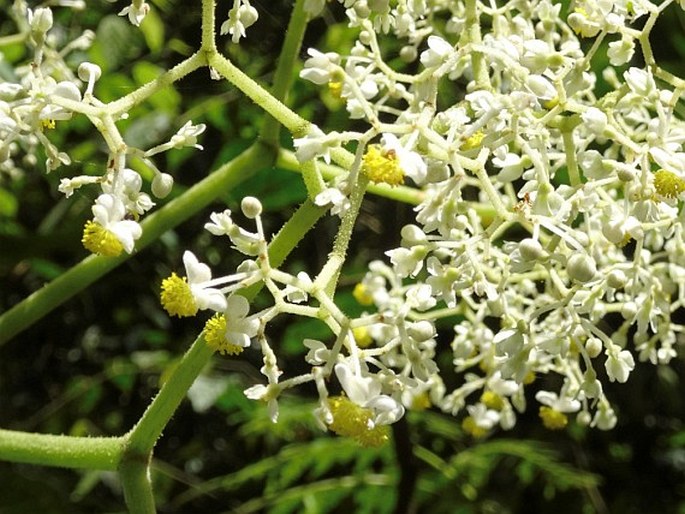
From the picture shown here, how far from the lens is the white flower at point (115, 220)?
2.84ft

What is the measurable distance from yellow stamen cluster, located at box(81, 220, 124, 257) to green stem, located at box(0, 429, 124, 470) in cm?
25

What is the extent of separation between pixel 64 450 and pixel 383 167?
48cm

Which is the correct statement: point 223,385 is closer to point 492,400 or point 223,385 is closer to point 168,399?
point 492,400

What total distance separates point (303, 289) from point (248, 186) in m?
0.79

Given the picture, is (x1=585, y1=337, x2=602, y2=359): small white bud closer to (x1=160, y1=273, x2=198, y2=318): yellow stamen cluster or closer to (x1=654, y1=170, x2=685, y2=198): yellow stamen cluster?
(x1=654, y1=170, x2=685, y2=198): yellow stamen cluster

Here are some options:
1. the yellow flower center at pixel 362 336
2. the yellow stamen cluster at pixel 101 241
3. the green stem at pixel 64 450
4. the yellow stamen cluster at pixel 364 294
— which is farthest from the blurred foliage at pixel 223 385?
the yellow stamen cluster at pixel 101 241

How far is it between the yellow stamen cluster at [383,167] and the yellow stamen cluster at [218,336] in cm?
18

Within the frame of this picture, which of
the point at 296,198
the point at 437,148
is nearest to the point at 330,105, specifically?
the point at 296,198

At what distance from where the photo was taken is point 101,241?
900 millimetres

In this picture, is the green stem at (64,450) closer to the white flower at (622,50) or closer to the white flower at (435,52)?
the white flower at (435,52)

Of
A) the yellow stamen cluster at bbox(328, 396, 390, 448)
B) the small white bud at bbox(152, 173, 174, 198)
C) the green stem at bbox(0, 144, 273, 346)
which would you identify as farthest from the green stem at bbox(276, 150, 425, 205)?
the yellow stamen cluster at bbox(328, 396, 390, 448)

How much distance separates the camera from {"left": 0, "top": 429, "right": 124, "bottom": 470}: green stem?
3.51 ft

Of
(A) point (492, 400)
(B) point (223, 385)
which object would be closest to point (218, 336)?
(A) point (492, 400)

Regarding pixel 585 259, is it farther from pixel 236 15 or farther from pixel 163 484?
pixel 163 484
